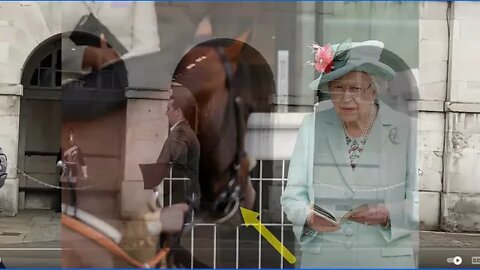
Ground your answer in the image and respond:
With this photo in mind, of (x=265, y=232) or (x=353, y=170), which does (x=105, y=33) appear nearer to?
(x=265, y=232)

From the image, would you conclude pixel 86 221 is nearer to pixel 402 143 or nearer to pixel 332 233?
pixel 332 233

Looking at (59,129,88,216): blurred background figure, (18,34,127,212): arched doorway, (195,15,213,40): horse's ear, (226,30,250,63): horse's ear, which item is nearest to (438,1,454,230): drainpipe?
(226,30,250,63): horse's ear

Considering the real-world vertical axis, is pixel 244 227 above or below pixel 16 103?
below

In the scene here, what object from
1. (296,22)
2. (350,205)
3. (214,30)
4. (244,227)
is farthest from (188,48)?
(350,205)

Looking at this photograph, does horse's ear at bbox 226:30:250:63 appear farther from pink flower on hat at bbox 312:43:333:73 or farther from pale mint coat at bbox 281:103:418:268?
pale mint coat at bbox 281:103:418:268

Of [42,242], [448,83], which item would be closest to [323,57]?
[448,83]

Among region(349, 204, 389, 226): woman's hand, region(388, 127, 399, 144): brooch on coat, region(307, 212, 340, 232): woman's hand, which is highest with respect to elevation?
region(388, 127, 399, 144): brooch on coat

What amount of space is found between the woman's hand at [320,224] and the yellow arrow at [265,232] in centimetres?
17

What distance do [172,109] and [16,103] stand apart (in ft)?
2.37

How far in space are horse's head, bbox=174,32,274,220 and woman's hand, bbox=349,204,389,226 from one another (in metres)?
0.54

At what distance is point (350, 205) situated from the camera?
2523 mm

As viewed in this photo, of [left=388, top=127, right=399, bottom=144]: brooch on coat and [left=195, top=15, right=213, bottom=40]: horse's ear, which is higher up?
[left=195, top=15, right=213, bottom=40]: horse's ear

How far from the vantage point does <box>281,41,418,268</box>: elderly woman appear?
2529 millimetres

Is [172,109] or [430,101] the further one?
[430,101]
